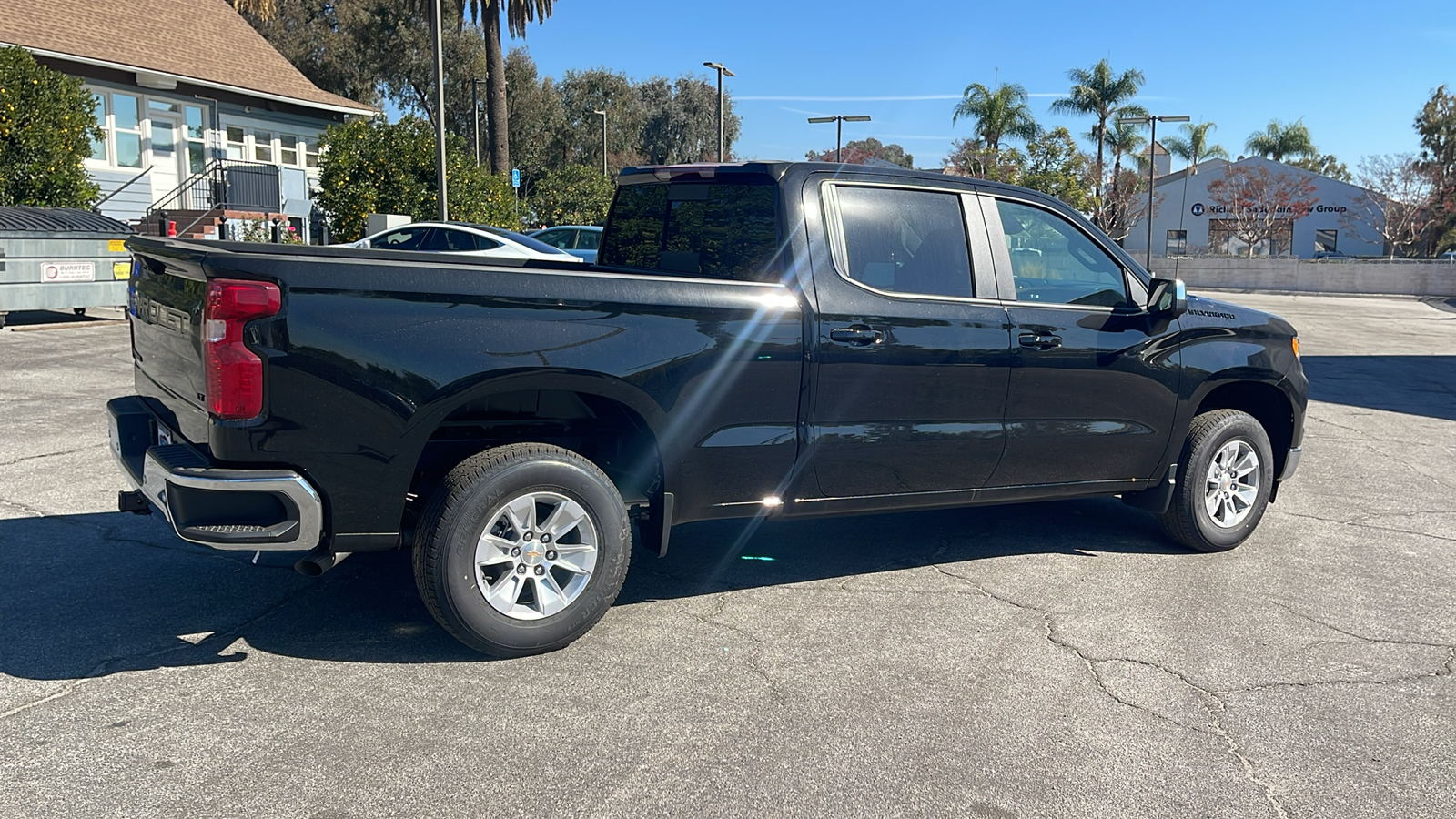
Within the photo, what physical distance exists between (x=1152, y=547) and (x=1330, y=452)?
4.07m

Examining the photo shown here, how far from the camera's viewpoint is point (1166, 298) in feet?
18.5

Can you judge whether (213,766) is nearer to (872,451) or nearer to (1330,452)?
(872,451)

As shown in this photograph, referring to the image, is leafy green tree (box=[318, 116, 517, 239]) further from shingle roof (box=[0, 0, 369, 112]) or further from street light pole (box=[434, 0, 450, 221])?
shingle roof (box=[0, 0, 369, 112])

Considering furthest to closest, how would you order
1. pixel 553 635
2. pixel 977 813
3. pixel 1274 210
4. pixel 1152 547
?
pixel 1274 210 → pixel 1152 547 → pixel 553 635 → pixel 977 813

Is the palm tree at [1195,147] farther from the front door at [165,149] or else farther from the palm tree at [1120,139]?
the front door at [165,149]

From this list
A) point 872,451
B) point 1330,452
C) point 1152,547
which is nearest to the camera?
point 872,451

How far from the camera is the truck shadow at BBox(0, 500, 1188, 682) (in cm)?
439

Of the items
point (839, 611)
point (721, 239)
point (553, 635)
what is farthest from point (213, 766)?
point (721, 239)

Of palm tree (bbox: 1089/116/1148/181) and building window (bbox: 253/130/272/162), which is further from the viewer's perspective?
palm tree (bbox: 1089/116/1148/181)

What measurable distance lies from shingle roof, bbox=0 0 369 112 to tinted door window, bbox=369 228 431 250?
909cm

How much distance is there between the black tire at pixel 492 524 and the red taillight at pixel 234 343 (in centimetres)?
75

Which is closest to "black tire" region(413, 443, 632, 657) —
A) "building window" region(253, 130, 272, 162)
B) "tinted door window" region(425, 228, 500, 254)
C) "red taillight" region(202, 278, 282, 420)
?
"red taillight" region(202, 278, 282, 420)

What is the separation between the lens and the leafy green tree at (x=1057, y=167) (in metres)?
44.5

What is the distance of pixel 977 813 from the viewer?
332 cm
